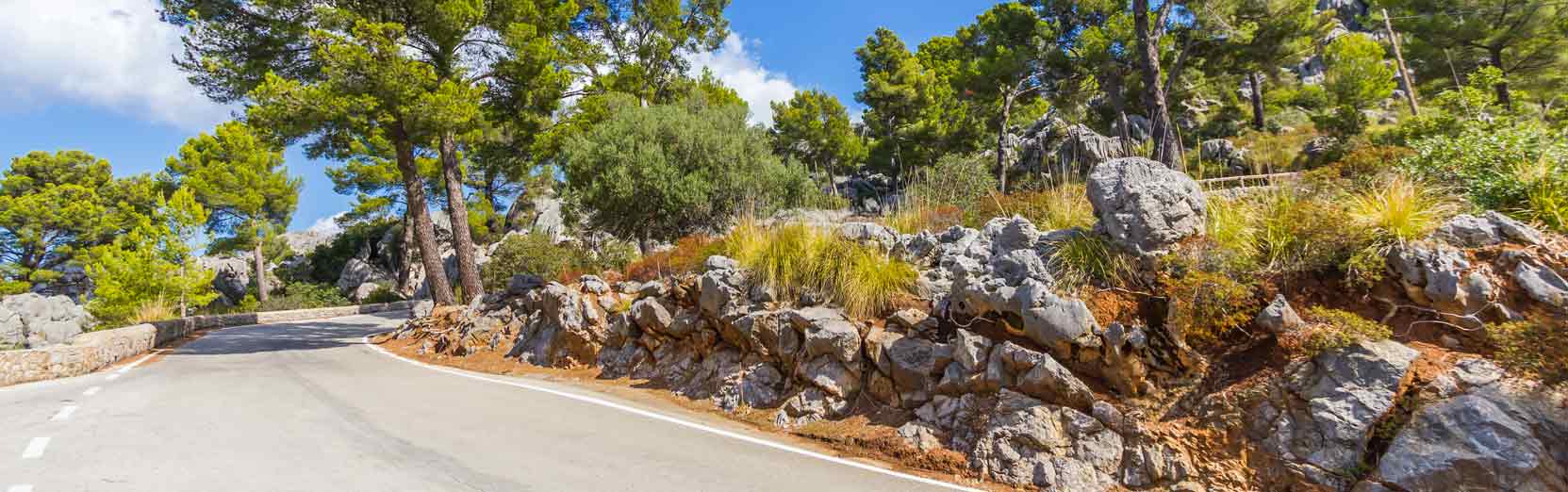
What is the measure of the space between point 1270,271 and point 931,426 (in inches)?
123

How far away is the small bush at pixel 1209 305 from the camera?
4.66 meters

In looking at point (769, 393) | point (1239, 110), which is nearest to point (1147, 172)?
point (769, 393)

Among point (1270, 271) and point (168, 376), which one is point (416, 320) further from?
point (1270, 271)

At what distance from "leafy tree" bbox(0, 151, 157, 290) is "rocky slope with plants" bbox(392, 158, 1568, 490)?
40990mm

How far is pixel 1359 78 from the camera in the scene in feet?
74.9

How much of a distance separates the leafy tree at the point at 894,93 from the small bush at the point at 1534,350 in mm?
27940

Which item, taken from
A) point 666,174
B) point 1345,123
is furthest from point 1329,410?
point 1345,123

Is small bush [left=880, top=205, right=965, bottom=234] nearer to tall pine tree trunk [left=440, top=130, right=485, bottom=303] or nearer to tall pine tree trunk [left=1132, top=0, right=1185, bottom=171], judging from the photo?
tall pine tree trunk [left=1132, top=0, right=1185, bottom=171]

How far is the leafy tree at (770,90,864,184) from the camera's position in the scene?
36625 mm

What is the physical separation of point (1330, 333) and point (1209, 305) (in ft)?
2.40

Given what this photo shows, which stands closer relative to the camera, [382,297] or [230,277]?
[382,297]

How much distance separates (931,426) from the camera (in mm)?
5566

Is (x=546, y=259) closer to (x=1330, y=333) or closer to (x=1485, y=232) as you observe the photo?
(x=1330, y=333)

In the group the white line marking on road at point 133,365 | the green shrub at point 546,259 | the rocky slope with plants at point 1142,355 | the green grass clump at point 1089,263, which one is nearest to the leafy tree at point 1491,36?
the rocky slope with plants at point 1142,355
